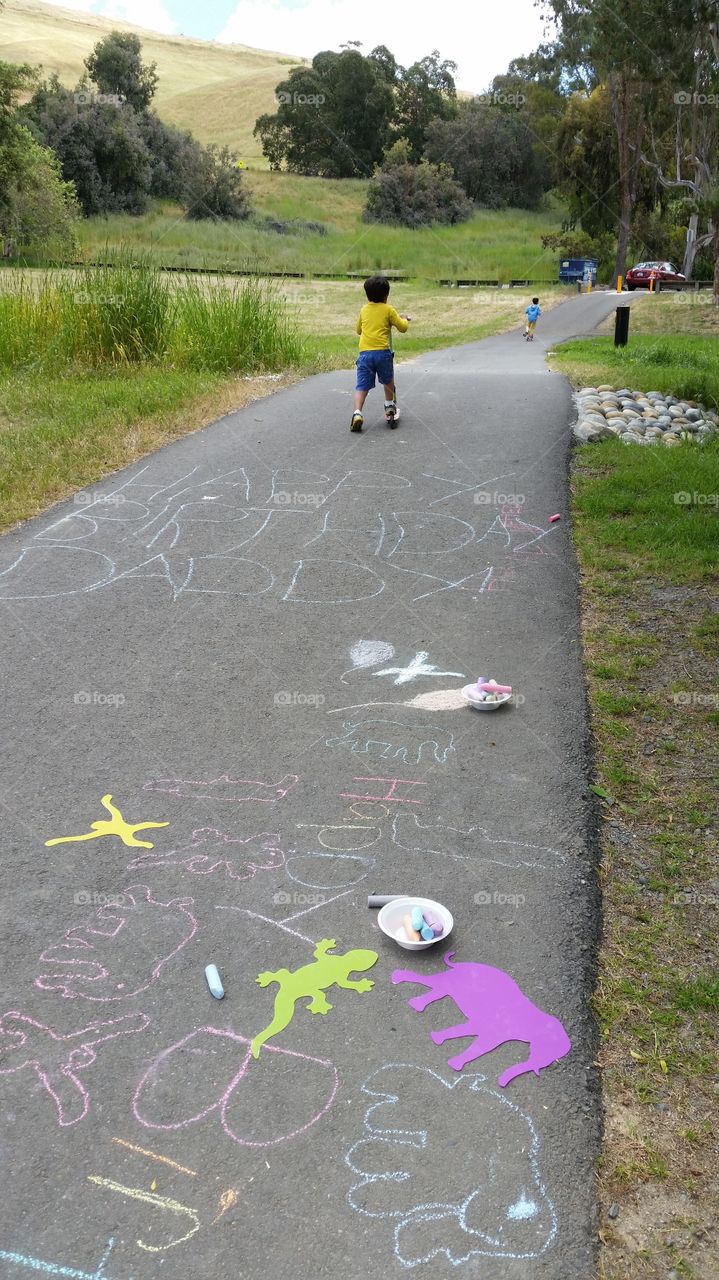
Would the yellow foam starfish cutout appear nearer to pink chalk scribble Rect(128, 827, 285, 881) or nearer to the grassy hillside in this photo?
pink chalk scribble Rect(128, 827, 285, 881)

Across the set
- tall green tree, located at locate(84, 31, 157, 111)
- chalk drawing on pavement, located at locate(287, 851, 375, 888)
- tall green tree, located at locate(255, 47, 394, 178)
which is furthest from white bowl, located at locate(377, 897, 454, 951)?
tall green tree, located at locate(255, 47, 394, 178)

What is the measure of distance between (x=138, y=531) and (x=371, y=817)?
3885 millimetres

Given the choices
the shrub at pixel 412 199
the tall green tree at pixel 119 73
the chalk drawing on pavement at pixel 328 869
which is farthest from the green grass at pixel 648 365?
the tall green tree at pixel 119 73

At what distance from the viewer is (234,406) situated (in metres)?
10.8

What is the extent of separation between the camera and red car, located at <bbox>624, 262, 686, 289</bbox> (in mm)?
39094

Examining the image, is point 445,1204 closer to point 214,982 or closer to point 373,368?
point 214,982

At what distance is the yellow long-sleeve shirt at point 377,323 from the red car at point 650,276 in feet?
107

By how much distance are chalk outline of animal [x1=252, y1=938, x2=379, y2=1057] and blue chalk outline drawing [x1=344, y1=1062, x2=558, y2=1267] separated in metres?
0.32

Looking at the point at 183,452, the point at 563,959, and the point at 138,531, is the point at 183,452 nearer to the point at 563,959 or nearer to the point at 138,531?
the point at 138,531

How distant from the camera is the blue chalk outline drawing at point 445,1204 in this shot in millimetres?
2129

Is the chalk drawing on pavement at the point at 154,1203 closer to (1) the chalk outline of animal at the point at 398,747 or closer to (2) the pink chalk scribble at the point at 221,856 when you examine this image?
(2) the pink chalk scribble at the point at 221,856

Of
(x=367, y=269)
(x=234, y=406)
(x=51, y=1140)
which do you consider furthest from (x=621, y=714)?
(x=367, y=269)

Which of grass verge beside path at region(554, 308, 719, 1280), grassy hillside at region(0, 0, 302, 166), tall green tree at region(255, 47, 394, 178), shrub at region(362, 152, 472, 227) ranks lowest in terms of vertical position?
grass verge beside path at region(554, 308, 719, 1280)

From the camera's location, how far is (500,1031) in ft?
8.92
